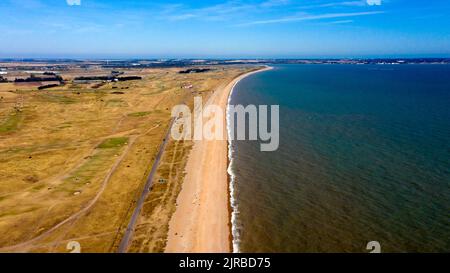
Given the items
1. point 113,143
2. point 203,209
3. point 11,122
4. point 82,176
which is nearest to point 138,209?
point 203,209

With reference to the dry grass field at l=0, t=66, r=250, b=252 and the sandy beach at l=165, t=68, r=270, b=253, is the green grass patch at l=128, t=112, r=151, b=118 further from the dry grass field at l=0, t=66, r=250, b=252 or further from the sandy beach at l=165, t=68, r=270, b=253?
the sandy beach at l=165, t=68, r=270, b=253

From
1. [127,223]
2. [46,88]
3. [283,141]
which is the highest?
[46,88]

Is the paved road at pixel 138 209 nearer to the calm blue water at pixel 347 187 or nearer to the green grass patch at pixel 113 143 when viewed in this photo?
the green grass patch at pixel 113 143

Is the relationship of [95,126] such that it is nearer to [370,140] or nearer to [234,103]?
[234,103]

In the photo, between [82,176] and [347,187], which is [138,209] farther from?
[347,187]
